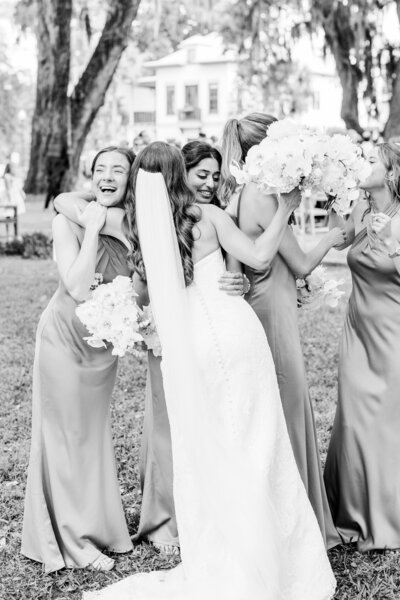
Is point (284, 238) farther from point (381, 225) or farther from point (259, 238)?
point (381, 225)

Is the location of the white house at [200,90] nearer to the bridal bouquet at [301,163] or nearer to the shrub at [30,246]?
the shrub at [30,246]

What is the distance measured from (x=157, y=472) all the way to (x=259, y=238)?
1521 millimetres

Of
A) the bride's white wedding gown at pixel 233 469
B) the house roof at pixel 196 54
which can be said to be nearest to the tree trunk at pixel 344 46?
the bride's white wedding gown at pixel 233 469

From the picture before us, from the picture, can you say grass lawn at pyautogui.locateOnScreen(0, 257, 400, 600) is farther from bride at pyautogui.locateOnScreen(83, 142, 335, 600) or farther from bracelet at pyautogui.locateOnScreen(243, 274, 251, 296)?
bracelet at pyautogui.locateOnScreen(243, 274, 251, 296)

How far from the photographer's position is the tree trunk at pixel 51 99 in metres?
17.0

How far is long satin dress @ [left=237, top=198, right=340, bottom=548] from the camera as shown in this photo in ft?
13.4

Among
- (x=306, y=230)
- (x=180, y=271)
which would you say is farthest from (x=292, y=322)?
(x=306, y=230)

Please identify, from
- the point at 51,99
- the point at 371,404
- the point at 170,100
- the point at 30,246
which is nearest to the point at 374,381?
the point at 371,404

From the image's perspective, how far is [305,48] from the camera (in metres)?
50.2

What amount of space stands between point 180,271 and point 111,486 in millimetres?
1382

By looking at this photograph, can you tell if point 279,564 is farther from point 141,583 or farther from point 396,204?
point 396,204

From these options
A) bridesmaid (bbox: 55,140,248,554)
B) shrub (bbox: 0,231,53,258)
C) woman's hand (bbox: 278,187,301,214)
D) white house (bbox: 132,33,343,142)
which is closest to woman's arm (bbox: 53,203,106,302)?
bridesmaid (bbox: 55,140,248,554)

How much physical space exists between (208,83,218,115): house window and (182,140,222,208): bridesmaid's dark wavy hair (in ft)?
185

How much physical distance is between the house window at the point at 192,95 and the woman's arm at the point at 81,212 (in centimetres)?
5676
